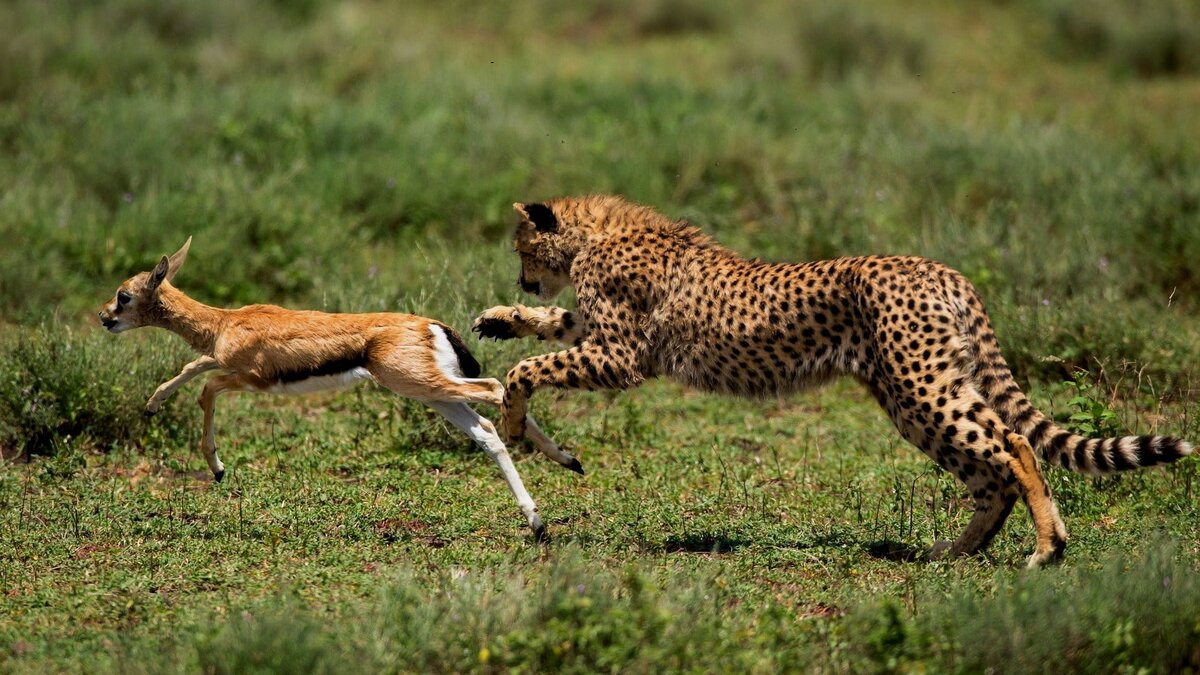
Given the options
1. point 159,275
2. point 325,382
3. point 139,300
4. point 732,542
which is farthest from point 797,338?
point 139,300

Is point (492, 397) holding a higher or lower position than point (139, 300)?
lower

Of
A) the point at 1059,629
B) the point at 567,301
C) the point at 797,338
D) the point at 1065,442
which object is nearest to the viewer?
the point at 1059,629

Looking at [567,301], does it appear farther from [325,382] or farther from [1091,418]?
[1091,418]

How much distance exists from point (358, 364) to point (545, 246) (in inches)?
48.2

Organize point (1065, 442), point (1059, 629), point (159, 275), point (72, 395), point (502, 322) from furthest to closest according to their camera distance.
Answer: point (72, 395)
point (502, 322)
point (159, 275)
point (1065, 442)
point (1059, 629)

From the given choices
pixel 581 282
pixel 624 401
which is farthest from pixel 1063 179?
pixel 581 282

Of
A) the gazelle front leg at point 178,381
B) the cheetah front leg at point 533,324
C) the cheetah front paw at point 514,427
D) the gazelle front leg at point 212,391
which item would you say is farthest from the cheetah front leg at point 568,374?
the gazelle front leg at point 178,381

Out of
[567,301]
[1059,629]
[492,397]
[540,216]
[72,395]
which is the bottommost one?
[567,301]

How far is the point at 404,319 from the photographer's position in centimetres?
722

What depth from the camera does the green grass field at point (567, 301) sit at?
18.4 ft

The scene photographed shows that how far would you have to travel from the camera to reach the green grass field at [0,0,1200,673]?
5.61 meters

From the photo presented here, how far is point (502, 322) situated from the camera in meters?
7.79

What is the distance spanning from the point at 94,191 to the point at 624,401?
5212mm

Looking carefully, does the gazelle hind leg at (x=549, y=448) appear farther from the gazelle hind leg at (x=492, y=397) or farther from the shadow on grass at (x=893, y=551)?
the shadow on grass at (x=893, y=551)
